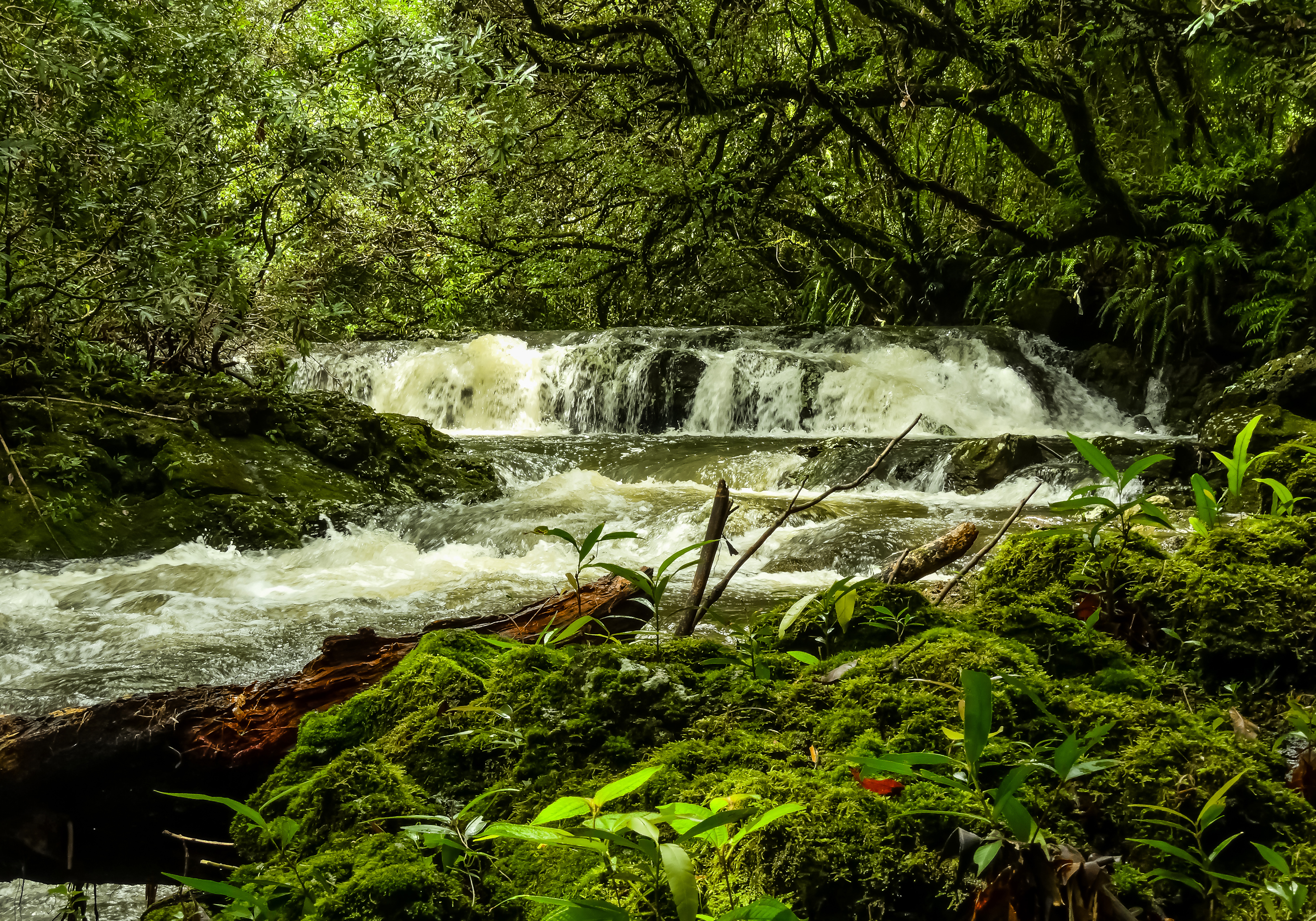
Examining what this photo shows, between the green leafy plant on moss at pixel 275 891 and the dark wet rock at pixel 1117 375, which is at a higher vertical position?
the dark wet rock at pixel 1117 375

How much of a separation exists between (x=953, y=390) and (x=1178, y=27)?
4.88 metres

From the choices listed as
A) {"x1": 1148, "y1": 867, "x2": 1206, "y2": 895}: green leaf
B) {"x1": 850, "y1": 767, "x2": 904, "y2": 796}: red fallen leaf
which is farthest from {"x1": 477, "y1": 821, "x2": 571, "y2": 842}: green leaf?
{"x1": 1148, "y1": 867, "x2": 1206, "y2": 895}: green leaf

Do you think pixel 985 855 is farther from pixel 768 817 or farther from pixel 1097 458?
pixel 1097 458

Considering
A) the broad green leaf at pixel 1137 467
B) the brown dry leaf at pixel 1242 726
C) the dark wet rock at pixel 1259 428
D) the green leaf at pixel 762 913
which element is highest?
the dark wet rock at pixel 1259 428

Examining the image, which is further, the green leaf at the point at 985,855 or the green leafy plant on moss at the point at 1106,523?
the green leafy plant on moss at the point at 1106,523

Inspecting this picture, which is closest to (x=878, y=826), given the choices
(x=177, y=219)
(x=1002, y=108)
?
(x=177, y=219)

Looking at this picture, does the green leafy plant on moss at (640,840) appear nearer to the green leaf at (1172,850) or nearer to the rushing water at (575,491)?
the green leaf at (1172,850)

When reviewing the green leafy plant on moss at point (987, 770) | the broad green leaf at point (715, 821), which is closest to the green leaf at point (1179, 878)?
the green leafy plant on moss at point (987, 770)

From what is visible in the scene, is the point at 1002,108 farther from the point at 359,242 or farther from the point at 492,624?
the point at 492,624

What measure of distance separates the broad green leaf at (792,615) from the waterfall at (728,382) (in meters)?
9.95

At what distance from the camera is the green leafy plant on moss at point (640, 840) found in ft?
2.95

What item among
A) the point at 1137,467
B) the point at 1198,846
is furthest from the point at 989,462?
the point at 1198,846

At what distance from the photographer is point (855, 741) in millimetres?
1380

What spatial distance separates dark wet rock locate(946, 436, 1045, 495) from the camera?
28.5 feet
